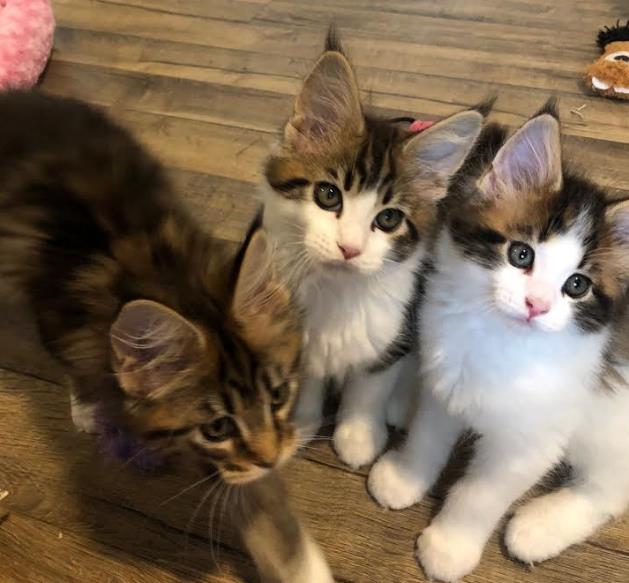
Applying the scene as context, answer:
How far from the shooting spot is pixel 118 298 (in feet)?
3.46

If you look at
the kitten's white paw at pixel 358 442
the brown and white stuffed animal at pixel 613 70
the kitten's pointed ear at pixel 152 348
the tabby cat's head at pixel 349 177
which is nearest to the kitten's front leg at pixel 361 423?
the kitten's white paw at pixel 358 442

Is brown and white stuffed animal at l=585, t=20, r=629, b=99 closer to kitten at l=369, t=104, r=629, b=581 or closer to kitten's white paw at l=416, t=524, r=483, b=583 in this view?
kitten at l=369, t=104, r=629, b=581

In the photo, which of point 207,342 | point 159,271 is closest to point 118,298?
point 159,271

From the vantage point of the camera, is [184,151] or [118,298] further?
[184,151]

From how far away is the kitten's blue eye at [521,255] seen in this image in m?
1.09

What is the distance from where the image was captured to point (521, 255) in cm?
110

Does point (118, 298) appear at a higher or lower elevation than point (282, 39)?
higher

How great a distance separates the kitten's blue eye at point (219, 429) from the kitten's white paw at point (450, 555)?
0.59 m

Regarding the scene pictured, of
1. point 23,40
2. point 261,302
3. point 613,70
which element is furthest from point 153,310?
point 613,70

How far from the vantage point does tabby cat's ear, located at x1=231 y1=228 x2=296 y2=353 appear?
97 centimetres

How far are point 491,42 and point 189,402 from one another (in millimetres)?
2174

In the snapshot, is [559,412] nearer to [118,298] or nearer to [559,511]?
[559,511]

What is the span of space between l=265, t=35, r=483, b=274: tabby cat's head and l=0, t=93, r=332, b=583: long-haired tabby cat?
14 centimetres

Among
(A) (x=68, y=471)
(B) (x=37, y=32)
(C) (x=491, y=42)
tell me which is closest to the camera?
(A) (x=68, y=471)
